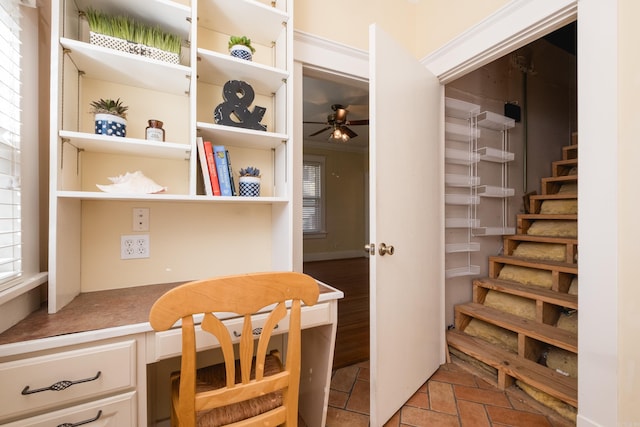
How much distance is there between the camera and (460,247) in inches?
86.8

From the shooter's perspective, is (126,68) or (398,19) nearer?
(126,68)

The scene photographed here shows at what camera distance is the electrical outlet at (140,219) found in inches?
53.8

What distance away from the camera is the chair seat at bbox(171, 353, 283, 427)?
96 cm

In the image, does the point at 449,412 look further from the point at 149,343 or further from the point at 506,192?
the point at 506,192

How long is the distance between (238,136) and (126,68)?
0.52 metres

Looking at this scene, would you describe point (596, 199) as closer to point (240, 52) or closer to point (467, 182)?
point (467, 182)

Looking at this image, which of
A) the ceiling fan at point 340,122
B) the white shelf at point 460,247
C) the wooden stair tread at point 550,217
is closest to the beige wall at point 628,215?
the white shelf at point 460,247

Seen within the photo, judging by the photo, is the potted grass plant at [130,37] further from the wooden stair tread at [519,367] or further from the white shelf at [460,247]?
the wooden stair tread at [519,367]

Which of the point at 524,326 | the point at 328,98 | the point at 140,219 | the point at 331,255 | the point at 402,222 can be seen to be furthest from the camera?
the point at 331,255

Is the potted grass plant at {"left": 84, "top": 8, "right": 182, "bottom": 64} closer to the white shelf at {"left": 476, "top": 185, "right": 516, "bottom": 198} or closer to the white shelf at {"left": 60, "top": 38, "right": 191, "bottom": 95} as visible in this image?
the white shelf at {"left": 60, "top": 38, "right": 191, "bottom": 95}

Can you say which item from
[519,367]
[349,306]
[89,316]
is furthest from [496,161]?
[89,316]

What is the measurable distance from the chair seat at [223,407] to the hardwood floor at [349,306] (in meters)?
1.12

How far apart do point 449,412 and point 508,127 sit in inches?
94.0

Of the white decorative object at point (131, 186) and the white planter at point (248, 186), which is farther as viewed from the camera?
the white planter at point (248, 186)
